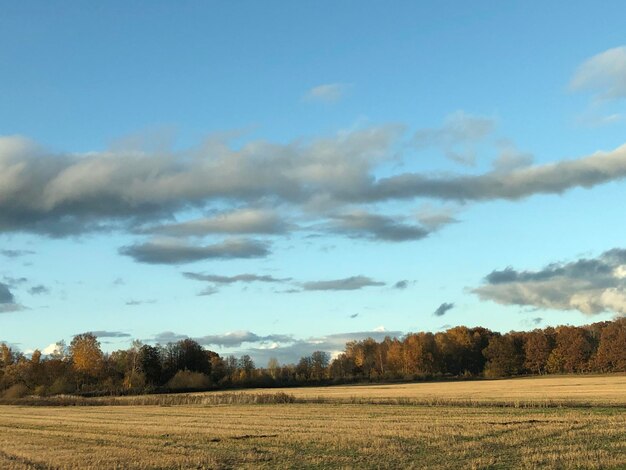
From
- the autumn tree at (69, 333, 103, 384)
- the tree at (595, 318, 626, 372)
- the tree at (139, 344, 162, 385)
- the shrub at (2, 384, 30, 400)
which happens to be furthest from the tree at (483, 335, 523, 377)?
the shrub at (2, 384, 30, 400)

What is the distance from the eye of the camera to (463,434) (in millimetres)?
32125

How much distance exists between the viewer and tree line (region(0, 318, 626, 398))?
140250 millimetres

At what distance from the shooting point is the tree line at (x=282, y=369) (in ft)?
460

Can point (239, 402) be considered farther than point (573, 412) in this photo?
Yes

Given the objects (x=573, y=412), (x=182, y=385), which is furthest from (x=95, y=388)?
(x=573, y=412)

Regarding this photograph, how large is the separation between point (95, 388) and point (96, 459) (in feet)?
403


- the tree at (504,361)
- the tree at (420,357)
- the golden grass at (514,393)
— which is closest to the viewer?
the golden grass at (514,393)

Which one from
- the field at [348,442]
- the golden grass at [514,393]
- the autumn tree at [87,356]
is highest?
the autumn tree at [87,356]

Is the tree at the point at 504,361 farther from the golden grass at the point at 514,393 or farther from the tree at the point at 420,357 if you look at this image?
the golden grass at the point at 514,393

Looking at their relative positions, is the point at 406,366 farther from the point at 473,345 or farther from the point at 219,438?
the point at 219,438

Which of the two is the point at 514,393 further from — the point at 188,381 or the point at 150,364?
the point at 150,364

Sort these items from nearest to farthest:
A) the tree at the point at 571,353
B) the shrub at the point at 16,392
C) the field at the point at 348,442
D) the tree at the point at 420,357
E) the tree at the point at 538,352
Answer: the field at the point at 348,442 < the shrub at the point at 16,392 < the tree at the point at 571,353 < the tree at the point at 538,352 < the tree at the point at 420,357

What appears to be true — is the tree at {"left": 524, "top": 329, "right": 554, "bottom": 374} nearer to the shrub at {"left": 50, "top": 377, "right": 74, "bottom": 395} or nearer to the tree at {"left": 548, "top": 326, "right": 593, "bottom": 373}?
the tree at {"left": 548, "top": 326, "right": 593, "bottom": 373}

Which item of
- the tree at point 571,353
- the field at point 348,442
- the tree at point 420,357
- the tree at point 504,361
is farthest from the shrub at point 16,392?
the tree at point 571,353
